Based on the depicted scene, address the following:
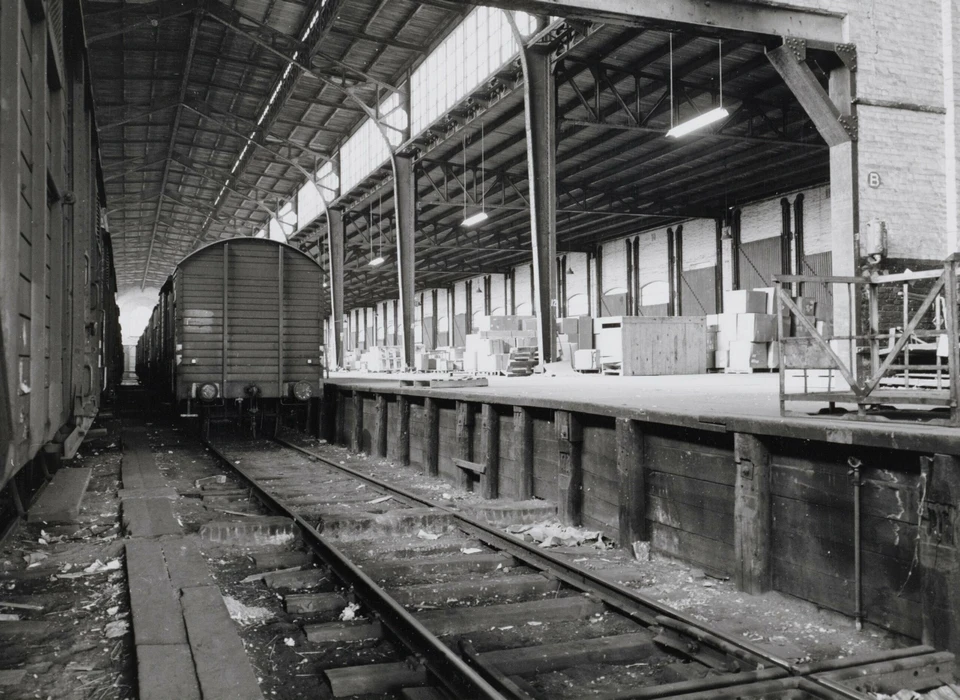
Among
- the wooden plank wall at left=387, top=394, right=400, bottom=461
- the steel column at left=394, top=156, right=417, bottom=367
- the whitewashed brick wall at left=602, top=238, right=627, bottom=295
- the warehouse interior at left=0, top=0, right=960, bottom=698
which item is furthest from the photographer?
the whitewashed brick wall at left=602, top=238, right=627, bottom=295

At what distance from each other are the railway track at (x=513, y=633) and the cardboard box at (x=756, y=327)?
12466 millimetres

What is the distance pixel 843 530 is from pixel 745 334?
13.8 meters

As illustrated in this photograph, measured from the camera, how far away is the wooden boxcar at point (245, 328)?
12141 mm

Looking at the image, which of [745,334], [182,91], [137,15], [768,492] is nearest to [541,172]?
[745,334]

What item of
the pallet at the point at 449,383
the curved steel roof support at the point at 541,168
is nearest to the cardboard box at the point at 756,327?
the curved steel roof support at the point at 541,168

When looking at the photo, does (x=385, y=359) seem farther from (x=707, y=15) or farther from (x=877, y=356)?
(x=877, y=356)

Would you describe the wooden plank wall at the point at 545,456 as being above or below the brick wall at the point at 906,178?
below

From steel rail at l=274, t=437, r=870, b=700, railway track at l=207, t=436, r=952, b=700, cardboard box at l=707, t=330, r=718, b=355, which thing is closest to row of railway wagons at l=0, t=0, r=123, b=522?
railway track at l=207, t=436, r=952, b=700

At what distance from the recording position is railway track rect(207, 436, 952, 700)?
3.22 meters

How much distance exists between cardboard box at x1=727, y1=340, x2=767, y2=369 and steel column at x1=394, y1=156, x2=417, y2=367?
32.7 ft

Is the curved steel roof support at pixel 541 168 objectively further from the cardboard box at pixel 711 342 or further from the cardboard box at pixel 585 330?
the cardboard box at pixel 585 330

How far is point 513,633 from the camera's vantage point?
13.4ft

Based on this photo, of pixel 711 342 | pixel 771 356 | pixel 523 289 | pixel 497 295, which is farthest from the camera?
pixel 497 295

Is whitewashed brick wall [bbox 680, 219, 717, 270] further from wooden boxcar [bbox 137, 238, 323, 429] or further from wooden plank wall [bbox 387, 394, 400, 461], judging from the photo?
wooden plank wall [bbox 387, 394, 400, 461]
